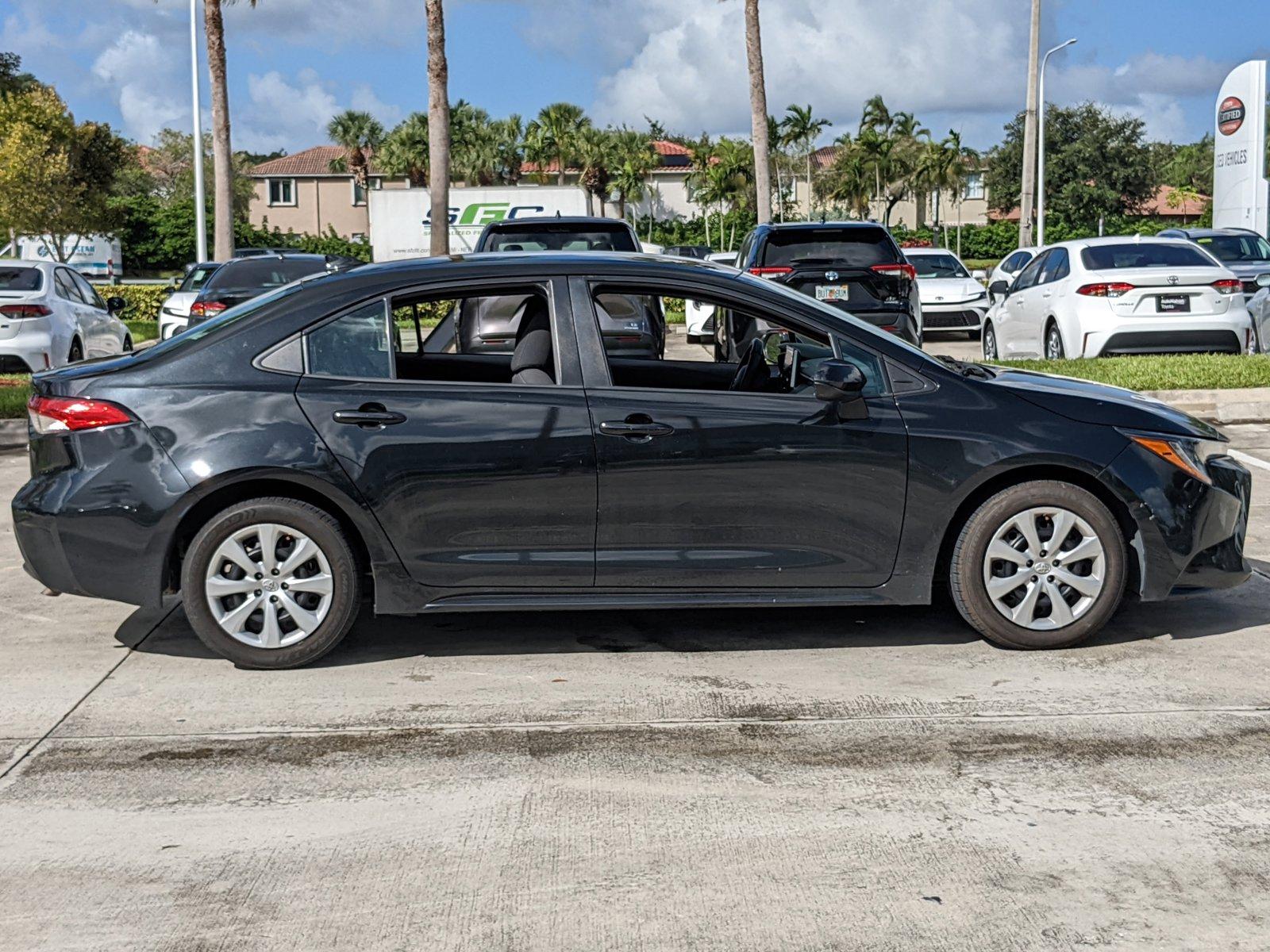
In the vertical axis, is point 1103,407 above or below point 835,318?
below

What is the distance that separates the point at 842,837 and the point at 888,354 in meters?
2.39

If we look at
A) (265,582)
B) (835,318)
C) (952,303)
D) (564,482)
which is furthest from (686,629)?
(952,303)

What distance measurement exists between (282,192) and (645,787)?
84754 mm

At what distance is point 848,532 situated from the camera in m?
5.85

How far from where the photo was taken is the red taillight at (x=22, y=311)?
15.4 m

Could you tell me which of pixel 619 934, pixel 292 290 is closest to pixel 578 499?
pixel 292 290

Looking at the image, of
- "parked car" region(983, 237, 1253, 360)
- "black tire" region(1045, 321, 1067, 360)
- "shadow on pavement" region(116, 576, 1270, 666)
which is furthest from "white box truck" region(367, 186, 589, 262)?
"shadow on pavement" region(116, 576, 1270, 666)

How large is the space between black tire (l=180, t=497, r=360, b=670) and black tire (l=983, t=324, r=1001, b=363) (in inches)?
518

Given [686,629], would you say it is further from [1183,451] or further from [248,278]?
[248,278]

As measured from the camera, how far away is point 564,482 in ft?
18.8

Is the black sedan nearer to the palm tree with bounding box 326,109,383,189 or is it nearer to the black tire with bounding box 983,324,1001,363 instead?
the black tire with bounding box 983,324,1001,363

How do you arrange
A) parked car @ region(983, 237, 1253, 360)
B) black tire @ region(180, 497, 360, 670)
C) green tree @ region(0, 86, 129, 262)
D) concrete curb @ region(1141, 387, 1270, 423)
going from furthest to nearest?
green tree @ region(0, 86, 129, 262)
parked car @ region(983, 237, 1253, 360)
concrete curb @ region(1141, 387, 1270, 423)
black tire @ region(180, 497, 360, 670)

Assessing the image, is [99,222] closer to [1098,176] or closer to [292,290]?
[292,290]

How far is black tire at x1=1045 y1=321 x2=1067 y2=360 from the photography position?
15.7 metres
